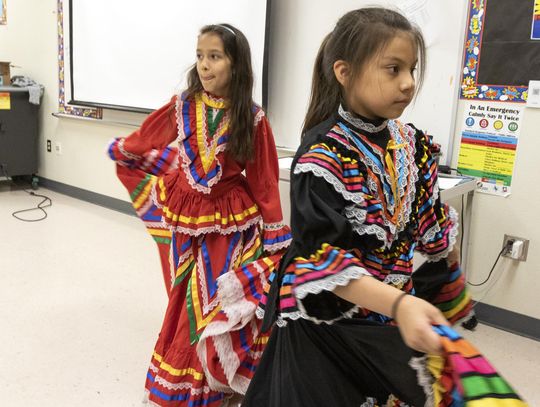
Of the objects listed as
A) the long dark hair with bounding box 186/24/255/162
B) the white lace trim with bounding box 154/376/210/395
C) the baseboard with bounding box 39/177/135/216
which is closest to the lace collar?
the long dark hair with bounding box 186/24/255/162

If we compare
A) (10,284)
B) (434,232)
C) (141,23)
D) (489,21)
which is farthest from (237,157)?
(141,23)

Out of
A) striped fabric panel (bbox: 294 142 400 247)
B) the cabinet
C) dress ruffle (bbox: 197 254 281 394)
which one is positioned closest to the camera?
striped fabric panel (bbox: 294 142 400 247)

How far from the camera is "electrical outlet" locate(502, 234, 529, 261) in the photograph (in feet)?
7.71

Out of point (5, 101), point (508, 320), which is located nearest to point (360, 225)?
point (508, 320)

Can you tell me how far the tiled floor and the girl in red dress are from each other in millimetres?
308

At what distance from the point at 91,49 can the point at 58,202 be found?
127 cm

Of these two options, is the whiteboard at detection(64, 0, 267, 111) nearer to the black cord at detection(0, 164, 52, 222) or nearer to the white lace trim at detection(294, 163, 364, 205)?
the black cord at detection(0, 164, 52, 222)

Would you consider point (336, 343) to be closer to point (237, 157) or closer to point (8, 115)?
point (237, 157)

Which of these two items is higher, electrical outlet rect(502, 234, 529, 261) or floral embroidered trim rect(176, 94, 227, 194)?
floral embroidered trim rect(176, 94, 227, 194)

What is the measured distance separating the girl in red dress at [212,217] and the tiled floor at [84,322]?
12.1 inches

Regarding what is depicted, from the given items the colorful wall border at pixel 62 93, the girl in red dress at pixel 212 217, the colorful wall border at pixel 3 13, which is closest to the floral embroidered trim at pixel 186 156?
the girl in red dress at pixel 212 217

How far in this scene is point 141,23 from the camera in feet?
12.4

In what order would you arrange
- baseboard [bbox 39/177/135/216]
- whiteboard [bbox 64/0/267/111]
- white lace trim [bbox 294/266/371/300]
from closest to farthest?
white lace trim [bbox 294/266/371/300]
whiteboard [bbox 64/0/267/111]
baseboard [bbox 39/177/135/216]

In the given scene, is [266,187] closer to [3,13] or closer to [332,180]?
[332,180]
